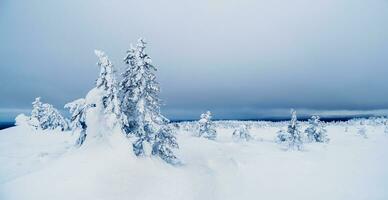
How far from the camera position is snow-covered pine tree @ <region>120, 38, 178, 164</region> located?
24.8 meters

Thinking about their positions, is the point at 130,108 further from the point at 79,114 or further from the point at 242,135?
the point at 242,135

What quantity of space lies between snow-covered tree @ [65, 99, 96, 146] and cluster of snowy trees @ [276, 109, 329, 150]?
3964 cm

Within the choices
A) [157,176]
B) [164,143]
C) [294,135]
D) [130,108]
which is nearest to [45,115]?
[130,108]

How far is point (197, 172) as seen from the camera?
26.6m

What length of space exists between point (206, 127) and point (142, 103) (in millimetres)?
41803

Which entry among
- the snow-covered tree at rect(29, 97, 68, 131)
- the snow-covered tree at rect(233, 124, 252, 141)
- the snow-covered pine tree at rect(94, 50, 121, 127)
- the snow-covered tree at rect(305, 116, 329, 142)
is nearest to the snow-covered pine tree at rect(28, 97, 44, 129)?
the snow-covered tree at rect(29, 97, 68, 131)

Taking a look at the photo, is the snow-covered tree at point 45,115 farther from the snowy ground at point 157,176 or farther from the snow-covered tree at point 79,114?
the snow-covered tree at point 79,114

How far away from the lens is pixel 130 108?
26062 millimetres

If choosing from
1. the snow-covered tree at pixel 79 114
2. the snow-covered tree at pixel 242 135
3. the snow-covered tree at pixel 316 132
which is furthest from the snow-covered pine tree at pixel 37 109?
the snow-covered tree at pixel 316 132

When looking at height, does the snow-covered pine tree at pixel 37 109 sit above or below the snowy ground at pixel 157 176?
above

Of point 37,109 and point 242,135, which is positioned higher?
point 37,109

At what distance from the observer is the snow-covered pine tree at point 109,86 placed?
2166 cm

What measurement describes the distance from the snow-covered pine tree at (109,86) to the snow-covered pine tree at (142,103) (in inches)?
90.3

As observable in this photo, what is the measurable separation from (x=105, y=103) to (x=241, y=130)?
2076 inches
